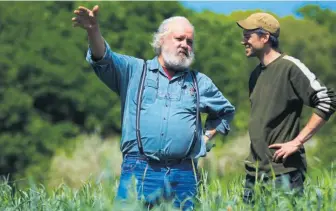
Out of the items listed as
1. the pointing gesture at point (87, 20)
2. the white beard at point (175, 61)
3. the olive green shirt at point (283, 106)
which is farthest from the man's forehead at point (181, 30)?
the olive green shirt at point (283, 106)

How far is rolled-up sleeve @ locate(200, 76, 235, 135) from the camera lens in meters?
5.43

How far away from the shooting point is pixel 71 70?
52.4 metres

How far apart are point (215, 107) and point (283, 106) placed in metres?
0.65

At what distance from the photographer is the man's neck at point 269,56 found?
506 cm

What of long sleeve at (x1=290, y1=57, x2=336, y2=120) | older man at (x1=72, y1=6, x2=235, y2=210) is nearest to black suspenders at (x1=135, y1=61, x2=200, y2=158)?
older man at (x1=72, y1=6, x2=235, y2=210)

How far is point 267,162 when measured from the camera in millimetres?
4969

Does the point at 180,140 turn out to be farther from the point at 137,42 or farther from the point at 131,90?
the point at 137,42

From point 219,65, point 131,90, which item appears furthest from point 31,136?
point 131,90

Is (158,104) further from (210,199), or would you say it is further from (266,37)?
(210,199)

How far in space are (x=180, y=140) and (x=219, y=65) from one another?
4949 cm

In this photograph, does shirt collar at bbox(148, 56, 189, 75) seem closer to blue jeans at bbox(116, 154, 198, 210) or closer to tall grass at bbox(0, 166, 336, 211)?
blue jeans at bbox(116, 154, 198, 210)

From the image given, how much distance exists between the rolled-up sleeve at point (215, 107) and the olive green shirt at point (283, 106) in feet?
1.56

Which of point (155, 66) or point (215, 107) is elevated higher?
point (155, 66)

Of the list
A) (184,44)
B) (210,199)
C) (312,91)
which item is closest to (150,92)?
(184,44)
